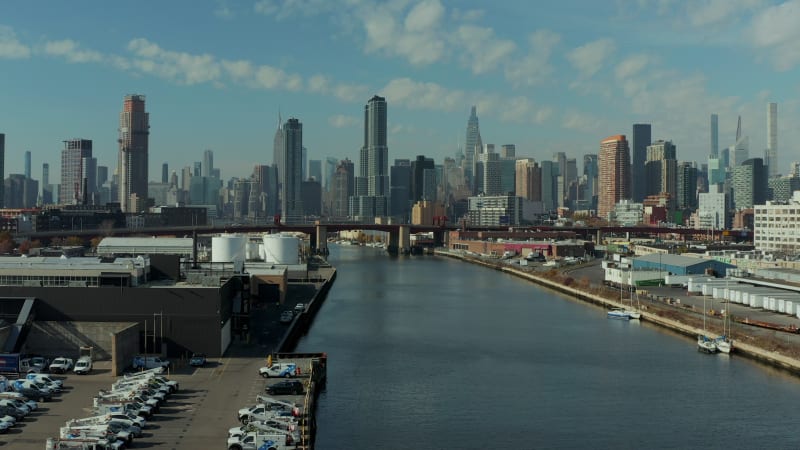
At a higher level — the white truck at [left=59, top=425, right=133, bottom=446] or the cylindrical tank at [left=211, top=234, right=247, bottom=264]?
the cylindrical tank at [left=211, top=234, right=247, bottom=264]

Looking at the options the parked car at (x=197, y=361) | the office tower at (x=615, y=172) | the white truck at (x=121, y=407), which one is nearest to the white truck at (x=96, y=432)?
the white truck at (x=121, y=407)

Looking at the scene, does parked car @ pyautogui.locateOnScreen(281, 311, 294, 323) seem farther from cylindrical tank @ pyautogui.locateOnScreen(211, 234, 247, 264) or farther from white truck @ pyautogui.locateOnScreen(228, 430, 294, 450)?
white truck @ pyautogui.locateOnScreen(228, 430, 294, 450)

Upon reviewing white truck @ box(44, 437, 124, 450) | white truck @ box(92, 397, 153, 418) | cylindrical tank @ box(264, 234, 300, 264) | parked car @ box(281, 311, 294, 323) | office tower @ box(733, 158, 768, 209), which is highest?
office tower @ box(733, 158, 768, 209)

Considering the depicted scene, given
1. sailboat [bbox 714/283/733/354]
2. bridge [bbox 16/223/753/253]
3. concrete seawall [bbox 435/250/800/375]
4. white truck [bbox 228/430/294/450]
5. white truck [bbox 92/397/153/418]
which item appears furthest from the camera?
bridge [bbox 16/223/753/253]

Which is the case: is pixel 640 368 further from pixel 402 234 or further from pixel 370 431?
pixel 402 234

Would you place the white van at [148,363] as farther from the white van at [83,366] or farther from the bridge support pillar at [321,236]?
the bridge support pillar at [321,236]

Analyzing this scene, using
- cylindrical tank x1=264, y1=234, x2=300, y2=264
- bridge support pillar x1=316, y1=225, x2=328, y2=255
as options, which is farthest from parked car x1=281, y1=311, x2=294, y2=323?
bridge support pillar x1=316, y1=225, x2=328, y2=255

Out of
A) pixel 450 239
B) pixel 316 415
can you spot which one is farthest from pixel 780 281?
pixel 450 239
